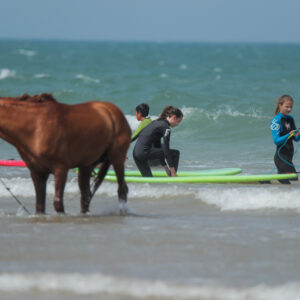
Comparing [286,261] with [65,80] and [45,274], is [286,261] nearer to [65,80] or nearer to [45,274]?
[45,274]

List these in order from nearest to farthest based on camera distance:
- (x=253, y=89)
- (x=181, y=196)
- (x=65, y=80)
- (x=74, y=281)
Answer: (x=74, y=281), (x=181, y=196), (x=253, y=89), (x=65, y=80)

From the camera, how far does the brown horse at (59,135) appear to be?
6.42 m

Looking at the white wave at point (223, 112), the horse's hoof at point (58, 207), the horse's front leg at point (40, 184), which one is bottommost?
the white wave at point (223, 112)

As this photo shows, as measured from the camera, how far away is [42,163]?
647 centimetres

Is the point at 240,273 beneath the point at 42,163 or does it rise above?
beneath

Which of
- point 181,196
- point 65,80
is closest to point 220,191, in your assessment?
point 181,196

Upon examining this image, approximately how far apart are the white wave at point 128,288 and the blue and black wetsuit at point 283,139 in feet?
17.1

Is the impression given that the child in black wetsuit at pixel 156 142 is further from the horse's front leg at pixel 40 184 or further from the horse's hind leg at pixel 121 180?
the horse's front leg at pixel 40 184

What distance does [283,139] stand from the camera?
9.93 meters

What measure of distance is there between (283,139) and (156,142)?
1.78 meters

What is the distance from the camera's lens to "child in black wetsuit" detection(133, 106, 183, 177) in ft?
31.8

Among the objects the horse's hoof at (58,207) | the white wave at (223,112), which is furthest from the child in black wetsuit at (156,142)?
the white wave at (223,112)

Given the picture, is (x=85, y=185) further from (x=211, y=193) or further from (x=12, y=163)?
(x=12, y=163)

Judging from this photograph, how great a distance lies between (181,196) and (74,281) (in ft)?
13.4
